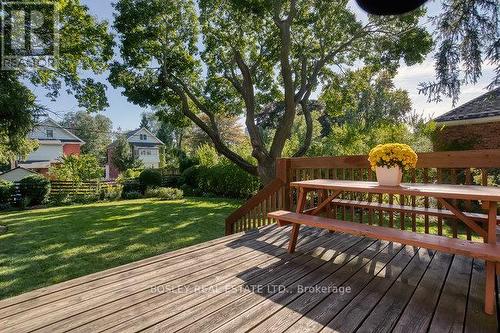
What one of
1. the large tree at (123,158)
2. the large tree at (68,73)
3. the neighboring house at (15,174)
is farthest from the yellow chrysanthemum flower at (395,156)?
the large tree at (123,158)

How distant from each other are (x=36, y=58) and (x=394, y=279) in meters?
11.5

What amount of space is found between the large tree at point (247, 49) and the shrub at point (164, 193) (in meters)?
4.50

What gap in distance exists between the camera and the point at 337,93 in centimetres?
1098

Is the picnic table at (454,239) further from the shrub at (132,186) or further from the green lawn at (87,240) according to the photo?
the shrub at (132,186)

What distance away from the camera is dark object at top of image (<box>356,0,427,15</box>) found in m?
1.96

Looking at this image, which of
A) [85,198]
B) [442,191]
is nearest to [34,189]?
[85,198]

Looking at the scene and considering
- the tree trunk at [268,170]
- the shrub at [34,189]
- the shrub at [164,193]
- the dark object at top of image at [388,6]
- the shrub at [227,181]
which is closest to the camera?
the dark object at top of image at [388,6]

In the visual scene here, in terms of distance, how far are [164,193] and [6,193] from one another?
20.3 ft

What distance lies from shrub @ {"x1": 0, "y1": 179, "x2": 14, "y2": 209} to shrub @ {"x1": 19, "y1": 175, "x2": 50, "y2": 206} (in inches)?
13.6

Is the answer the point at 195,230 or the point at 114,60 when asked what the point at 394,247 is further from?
the point at 114,60

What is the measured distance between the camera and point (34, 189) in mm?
11945

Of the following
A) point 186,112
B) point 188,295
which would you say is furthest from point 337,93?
point 188,295

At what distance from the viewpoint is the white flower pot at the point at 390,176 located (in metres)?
2.43

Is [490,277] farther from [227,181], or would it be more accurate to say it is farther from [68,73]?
[68,73]
